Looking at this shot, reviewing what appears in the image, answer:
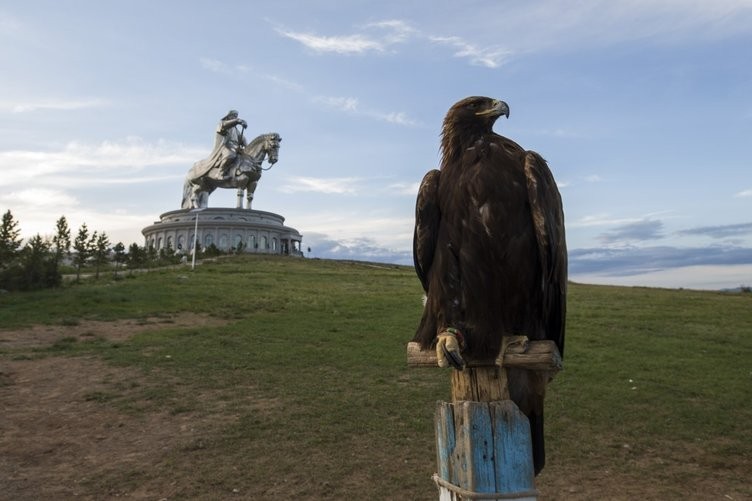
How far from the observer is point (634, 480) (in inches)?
303

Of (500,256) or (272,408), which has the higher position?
(500,256)

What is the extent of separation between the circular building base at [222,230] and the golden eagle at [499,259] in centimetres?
5854

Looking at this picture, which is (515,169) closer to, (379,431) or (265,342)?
(379,431)

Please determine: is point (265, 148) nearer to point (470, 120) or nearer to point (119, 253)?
point (119, 253)

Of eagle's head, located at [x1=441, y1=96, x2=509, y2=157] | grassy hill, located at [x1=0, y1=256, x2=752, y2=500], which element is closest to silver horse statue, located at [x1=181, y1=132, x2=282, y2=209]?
grassy hill, located at [x1=0, y1=256, x2=752, y2=500]

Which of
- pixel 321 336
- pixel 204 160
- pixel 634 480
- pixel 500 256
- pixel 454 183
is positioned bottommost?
pixel 634 480

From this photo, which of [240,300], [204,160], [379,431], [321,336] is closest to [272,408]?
[379,431]

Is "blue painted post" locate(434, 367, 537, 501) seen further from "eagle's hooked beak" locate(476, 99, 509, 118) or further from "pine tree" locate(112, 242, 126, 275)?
"pine tree" locate(112, 242, 126, 275)

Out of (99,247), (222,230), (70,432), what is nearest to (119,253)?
(99,247)

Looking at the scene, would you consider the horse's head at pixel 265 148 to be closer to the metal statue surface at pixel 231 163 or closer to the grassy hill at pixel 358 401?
the metal statue surface at pixel 231 163

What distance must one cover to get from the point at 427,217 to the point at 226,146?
2404 inches

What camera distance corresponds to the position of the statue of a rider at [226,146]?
61.2 metres

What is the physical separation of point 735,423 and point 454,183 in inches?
355

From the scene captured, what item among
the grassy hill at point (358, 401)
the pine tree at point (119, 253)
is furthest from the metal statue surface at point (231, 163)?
the grassy hill at point (358, 401)
